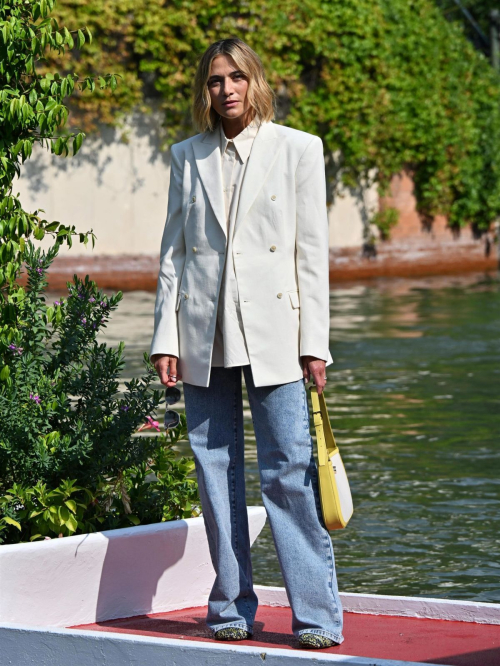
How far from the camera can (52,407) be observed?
4184mm

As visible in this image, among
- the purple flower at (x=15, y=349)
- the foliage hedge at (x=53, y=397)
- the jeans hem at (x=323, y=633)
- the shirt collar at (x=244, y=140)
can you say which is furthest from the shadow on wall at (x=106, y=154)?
the jeans hem at (x=323, y=633)

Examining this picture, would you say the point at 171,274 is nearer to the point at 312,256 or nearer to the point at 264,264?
the point at 264,264

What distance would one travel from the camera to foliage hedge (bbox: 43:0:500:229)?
18.8 meters

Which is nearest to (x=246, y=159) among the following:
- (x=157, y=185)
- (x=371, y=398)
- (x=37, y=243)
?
(x=371, y=398)

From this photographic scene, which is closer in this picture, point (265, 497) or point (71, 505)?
point (265, 497)

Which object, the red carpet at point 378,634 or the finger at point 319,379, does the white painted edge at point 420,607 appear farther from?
the finger at point 319,379

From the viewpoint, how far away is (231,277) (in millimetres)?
3689

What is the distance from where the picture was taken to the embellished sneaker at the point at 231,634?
147 inches

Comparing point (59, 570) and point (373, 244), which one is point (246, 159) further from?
point (373, 244)

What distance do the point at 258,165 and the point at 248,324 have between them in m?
0.51

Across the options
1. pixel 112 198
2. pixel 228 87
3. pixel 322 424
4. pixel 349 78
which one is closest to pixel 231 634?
pixel 322 424

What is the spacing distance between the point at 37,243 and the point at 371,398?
→ 8912 millimetres

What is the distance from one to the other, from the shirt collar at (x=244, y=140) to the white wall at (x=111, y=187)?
15215 mm

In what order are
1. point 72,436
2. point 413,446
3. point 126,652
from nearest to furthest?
1. point 126,652
2. point 72,436
3. point 413,446
